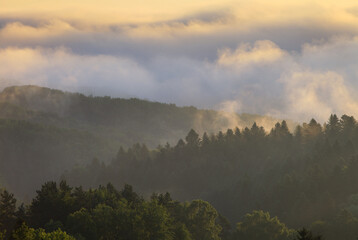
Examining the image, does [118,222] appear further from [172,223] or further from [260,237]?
[260,237]

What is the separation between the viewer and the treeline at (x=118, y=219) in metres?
144

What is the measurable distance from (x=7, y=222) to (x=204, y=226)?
155ft

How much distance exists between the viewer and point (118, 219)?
484 feet

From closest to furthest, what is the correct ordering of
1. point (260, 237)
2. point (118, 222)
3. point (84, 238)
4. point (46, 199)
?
point (84, 238) < point (118, 222) < point (46, 199) < point (260, 237)

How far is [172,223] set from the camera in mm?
166750

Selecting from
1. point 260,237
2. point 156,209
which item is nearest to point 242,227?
point 260,237

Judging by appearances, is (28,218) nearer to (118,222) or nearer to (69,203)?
(69,203)

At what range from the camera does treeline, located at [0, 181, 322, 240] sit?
474 ft

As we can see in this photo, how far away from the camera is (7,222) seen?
155m

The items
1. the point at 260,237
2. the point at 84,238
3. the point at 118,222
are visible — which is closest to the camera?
the point at 84,238

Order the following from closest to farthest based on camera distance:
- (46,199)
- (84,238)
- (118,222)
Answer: (84,238)
(118,222)
(46,199)

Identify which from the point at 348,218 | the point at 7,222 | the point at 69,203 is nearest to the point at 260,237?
the point at 348,218

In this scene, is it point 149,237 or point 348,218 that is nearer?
point 149,237

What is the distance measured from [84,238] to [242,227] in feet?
168
